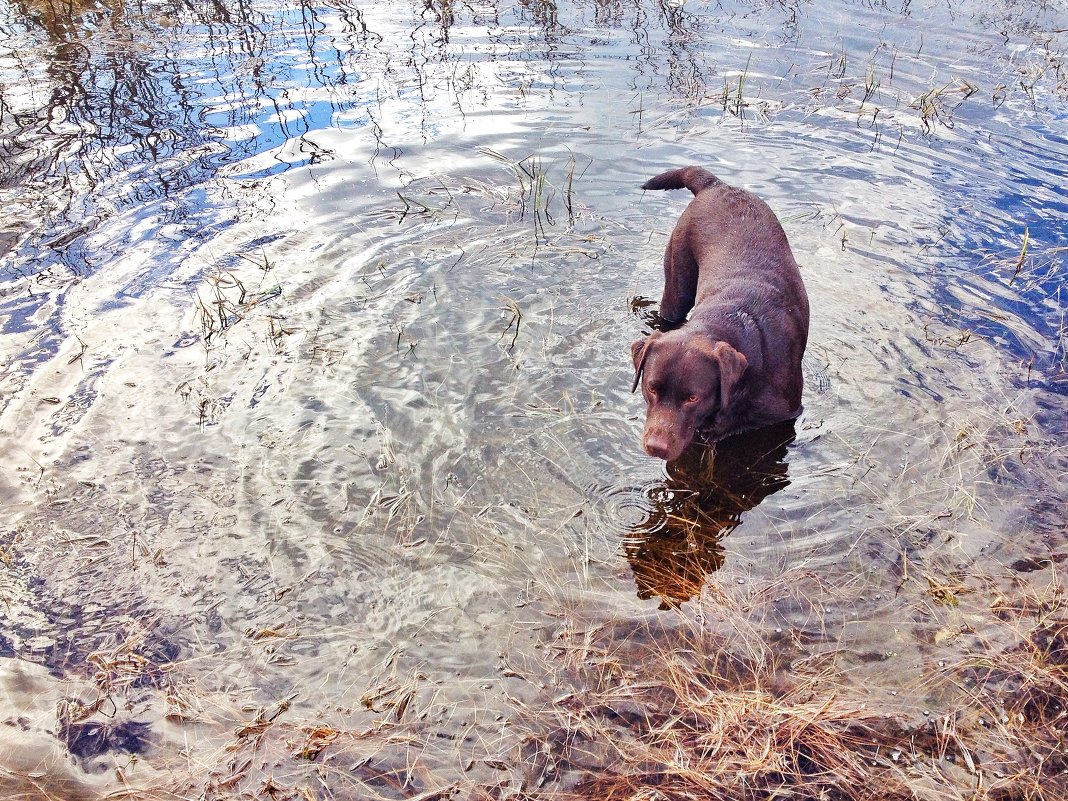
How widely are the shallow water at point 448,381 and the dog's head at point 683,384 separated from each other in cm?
38

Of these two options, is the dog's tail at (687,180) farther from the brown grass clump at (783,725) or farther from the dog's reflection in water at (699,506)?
the brown grass clump at (783,725)

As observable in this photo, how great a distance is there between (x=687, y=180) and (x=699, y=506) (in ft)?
7.58

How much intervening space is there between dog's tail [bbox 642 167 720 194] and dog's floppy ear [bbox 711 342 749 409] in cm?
172

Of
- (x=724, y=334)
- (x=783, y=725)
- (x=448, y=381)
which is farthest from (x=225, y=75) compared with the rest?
(x=783, y=725)

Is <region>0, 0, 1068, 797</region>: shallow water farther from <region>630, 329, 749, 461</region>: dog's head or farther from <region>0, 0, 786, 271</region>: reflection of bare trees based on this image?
<region>630, 329, 749, 461</region>: dog's head

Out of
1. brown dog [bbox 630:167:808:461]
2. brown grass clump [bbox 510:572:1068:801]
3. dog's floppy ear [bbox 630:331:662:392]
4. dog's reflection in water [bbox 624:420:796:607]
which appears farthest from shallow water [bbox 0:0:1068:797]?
dog's floppy ear [bbox 630:331:662:392]

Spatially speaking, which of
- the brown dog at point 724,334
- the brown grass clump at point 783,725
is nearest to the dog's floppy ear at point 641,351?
the brown dog at point 724,334

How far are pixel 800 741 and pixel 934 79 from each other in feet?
25.3

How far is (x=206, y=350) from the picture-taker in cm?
464

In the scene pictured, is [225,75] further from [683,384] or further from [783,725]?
[783,725]

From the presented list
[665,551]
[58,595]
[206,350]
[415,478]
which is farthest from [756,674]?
[206,350]

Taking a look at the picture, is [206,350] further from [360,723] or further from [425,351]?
[360,723]

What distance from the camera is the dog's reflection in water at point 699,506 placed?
3422mm

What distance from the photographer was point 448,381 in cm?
446
